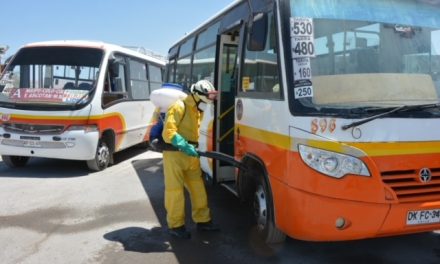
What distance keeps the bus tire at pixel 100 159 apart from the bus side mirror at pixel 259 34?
5.57 metres

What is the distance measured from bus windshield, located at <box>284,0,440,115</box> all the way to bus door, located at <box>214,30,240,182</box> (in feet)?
6.51

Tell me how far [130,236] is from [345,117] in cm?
289

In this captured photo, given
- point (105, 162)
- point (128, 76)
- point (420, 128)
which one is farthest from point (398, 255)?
point (128, 76)

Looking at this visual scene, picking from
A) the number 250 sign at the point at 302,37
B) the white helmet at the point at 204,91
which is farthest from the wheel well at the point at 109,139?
the number 250 sign at the point at 302,37

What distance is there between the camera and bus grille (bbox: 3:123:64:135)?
8.71m

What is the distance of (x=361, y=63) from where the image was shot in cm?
424

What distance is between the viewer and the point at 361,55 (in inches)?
169

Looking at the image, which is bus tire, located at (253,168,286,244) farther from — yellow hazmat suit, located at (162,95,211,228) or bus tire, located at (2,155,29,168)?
bus tire, located at (2,155,29,168)

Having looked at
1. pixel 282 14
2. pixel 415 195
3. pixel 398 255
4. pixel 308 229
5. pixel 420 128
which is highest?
pixel 282 14

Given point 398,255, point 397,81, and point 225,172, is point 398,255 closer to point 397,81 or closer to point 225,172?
point 397,81

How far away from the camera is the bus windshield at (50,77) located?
8859 millimetres

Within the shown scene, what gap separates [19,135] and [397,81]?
7.03 metres

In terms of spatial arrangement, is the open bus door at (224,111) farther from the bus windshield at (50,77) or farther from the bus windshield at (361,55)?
the bus windshield at (50,77)

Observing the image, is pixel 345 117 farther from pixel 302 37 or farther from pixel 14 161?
pixel 14 161
